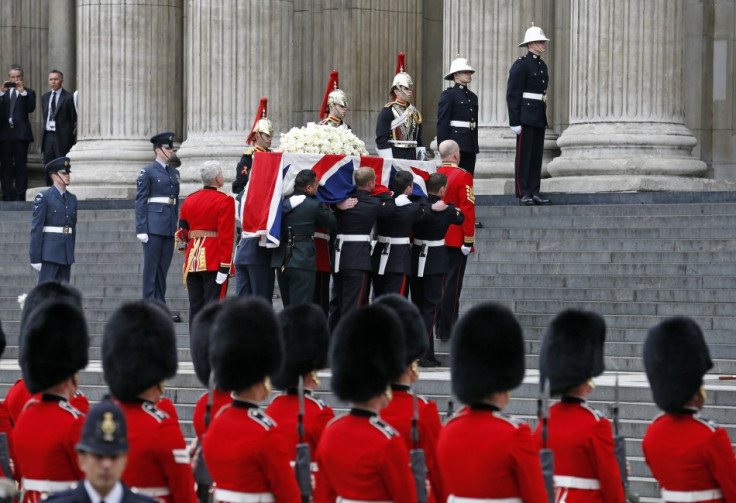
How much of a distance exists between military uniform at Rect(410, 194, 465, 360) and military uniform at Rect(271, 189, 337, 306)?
0.95 metres

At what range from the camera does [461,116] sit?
1905 cm

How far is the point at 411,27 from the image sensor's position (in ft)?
80.5

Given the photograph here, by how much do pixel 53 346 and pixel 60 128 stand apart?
649 inches

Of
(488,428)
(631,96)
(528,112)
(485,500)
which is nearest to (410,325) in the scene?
(488,428)

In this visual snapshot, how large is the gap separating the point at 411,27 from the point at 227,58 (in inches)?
160

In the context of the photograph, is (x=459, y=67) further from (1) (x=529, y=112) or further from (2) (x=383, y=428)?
(2) (x=383, y=428)

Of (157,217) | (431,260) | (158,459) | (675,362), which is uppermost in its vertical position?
(157,217)

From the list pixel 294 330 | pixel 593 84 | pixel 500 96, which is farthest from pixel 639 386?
pixel 500 96

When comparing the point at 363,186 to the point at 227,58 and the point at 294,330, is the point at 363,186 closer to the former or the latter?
the point at 294,330

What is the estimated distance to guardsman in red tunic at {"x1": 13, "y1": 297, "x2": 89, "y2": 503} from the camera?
8359mm

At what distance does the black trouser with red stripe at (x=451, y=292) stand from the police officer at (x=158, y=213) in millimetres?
3005

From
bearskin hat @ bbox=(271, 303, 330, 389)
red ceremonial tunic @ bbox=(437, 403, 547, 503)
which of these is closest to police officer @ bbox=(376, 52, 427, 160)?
bearskin hat @ bbox=(271, 303, 330, 389)

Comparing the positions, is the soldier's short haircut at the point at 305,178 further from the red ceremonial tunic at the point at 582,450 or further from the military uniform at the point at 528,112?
the red ceremonial tunic at the point at 582,450

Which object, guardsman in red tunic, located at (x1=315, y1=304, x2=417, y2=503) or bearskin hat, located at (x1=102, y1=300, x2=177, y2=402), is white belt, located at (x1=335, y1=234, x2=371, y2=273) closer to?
bearskin hat, located at (x1=102, y1=300, x2=177, y2=402)
